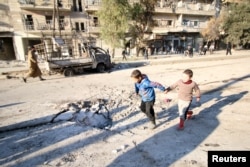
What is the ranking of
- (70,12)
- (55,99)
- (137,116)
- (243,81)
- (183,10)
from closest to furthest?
(137,116) < (55,99) < (243,81) < (70,12) < (183,10)

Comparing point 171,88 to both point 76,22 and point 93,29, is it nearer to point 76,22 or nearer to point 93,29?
point 93,29

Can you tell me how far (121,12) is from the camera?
2053 cm

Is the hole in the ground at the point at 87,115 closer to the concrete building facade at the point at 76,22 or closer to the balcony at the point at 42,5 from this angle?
the concrete building facade at the point at 76,22

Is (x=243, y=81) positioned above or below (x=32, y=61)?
below

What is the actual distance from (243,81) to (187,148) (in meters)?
6.78

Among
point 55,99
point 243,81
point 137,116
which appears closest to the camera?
point 137,116

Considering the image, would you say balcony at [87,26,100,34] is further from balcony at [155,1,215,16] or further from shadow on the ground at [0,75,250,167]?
shadow on the ground at [0,75,250,167]

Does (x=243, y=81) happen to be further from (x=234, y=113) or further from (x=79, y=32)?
(x=79, y=32)

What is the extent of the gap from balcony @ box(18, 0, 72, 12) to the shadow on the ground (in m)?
26.1

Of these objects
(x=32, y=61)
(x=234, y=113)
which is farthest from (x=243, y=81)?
(x=32, y=61)

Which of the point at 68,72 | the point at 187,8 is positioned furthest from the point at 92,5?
the point at 68,72

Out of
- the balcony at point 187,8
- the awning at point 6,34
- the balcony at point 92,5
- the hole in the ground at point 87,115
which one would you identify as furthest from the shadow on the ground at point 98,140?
the balcony at point 187,8

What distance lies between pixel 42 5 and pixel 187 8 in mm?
25482

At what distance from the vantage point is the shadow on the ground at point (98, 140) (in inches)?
123
